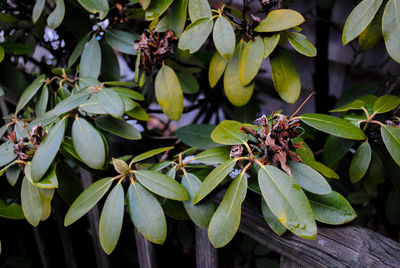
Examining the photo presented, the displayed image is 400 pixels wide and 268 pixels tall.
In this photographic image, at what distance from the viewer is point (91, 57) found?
40.3 inches

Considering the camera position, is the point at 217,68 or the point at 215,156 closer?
the point at 215,156

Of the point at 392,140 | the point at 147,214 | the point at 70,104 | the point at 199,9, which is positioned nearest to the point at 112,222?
the point at 147,214

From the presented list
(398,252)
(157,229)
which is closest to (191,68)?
(157,229)

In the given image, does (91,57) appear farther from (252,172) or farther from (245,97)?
(252,172)

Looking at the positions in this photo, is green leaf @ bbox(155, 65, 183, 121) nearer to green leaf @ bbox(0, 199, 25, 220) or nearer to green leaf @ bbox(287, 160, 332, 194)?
green leaf @ bbox(287, 160, 332, 194)

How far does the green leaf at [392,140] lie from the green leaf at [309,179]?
21 centimetres

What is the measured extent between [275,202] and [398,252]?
240mm

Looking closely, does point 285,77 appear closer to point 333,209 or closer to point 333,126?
point 333,126

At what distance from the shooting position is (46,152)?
29.5 inches

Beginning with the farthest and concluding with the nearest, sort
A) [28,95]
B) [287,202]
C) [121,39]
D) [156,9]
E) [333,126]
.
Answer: [121,39] → [28,95] → [156,9] → [333,126] → [287,202]

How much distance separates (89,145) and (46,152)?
9cm

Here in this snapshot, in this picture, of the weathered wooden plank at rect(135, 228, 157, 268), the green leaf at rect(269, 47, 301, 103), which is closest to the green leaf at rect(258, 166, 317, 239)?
the green leaf at rect(269, 47, 301, 103)

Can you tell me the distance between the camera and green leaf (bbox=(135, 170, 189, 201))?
0.69 metres

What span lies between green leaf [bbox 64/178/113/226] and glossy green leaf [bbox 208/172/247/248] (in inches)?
10.4
